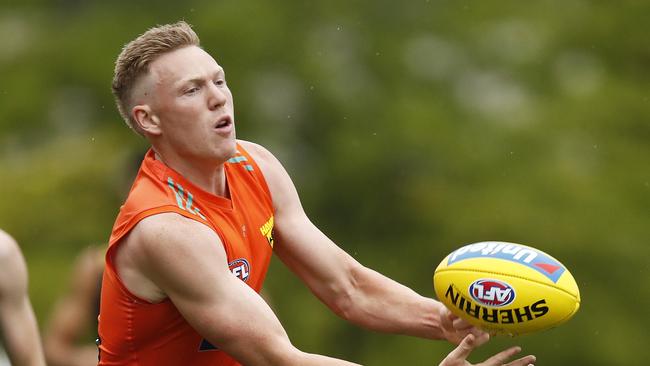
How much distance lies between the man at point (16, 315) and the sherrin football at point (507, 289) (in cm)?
214

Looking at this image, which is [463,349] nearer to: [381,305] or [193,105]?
[381,305]

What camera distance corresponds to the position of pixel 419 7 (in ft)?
47.1

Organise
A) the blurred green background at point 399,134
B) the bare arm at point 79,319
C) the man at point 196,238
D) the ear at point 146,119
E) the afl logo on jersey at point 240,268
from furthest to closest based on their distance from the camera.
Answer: the blurred green background at point 399,134 → the bare arm at point 79,319 → the ear at point 146,119 → the afl logo on jersey at point 240,268 → the man at point 196,238

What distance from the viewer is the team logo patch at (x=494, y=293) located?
5980mm

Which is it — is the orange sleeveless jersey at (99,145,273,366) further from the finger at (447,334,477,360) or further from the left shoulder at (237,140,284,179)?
the finger at (447,334,477,360)

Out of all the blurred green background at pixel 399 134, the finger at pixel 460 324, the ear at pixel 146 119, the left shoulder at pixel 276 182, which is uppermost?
the ear at pixel 146 119

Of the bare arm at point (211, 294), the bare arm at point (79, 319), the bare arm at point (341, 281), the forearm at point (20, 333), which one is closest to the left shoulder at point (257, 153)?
the bare arm at point (341, 281)

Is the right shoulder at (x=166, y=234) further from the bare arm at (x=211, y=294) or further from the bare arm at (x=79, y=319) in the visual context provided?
A: the bare arm at (x=79, y=319)

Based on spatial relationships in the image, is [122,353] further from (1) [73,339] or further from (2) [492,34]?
(2) [492,34]

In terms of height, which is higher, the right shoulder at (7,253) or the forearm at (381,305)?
the right shoulder at (7,253)

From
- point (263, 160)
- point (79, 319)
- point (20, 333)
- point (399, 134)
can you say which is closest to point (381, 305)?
point (263, 160)

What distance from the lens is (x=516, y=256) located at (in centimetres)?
611

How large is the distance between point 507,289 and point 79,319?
3802 mm

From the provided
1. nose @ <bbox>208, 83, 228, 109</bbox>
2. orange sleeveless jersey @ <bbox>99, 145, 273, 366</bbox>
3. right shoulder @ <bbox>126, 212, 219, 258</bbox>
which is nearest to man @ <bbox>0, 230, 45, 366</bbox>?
orange sleeveless jersey @ <bbox>99, 145, 273, 366</bbox>
